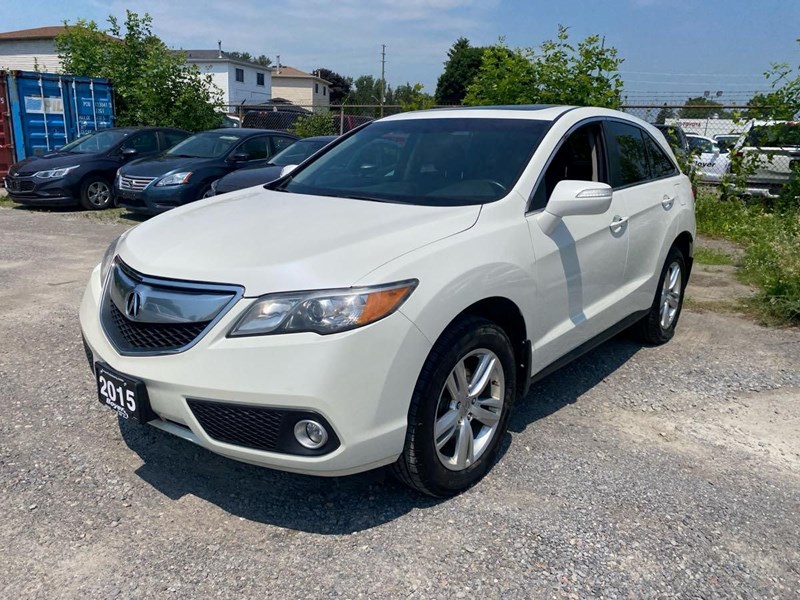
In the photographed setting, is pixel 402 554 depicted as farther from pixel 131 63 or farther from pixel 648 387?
pixel 131 63

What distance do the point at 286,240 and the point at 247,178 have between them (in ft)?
22.6

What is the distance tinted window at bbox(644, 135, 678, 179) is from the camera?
4.74 m

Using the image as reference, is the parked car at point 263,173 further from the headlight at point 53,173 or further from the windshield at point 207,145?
the headlight at point 53,173

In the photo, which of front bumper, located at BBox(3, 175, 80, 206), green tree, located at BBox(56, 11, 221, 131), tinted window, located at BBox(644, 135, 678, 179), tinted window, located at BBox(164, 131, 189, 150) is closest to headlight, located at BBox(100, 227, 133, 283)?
tinted window, located at BBox(644, 135, 678, 179)

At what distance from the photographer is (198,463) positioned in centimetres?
325

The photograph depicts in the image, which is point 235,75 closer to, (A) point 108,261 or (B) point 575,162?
(B) point 575,162

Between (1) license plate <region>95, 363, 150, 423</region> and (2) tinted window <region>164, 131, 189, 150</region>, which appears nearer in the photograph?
(1) license plate <region>95, 363, 150, 423</region>

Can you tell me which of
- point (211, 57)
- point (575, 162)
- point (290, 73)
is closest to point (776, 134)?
point (575, 162)

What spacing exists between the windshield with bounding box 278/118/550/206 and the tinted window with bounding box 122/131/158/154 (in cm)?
962

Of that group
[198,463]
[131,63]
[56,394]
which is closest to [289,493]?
[198,463]

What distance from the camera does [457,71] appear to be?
62.7 meters

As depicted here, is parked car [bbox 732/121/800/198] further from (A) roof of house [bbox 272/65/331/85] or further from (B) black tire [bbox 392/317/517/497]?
(A) roof of house [bbox 272/65/331/85]

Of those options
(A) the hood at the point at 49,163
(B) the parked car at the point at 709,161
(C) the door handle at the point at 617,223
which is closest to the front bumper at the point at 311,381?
(C) the door handle at the point at 617,223

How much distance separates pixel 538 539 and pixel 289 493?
109 cm
